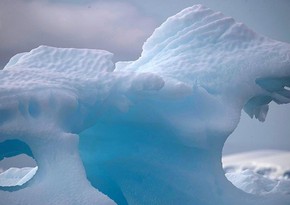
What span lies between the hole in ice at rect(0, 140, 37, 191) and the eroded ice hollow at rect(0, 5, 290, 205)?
0.33m

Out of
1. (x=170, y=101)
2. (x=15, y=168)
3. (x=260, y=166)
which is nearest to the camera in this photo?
(x=170, y=101)

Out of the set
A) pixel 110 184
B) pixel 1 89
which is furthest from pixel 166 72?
pixel 1 89

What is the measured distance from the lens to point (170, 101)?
113 inches

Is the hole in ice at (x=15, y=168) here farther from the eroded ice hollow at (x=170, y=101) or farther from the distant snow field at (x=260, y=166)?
the distant snow field at (x=260, y=166)

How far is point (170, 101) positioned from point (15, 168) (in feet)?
6.99

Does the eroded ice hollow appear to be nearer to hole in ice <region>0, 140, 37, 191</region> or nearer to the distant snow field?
hole in ice <region>0, 140, 37, 191</region>

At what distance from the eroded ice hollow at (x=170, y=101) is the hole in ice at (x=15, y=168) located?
332mm

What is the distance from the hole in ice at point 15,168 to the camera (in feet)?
8.19

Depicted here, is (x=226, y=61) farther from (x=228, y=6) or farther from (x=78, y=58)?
(x=228, y=6)

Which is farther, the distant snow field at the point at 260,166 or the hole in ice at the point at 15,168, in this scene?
the distant snow field at the point at 260,166

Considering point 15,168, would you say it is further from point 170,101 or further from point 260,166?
point 260,166

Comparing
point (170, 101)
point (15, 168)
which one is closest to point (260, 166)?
point (15, 168)

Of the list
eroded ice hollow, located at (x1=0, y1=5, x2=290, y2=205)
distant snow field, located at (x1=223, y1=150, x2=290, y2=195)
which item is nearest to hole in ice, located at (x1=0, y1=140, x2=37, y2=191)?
eroded ice hollow, located at (x1=0, y1=5, x2=290, y2=205)

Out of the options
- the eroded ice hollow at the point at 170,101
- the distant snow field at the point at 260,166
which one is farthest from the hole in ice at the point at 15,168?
the distant snow field at the point at 260,166
